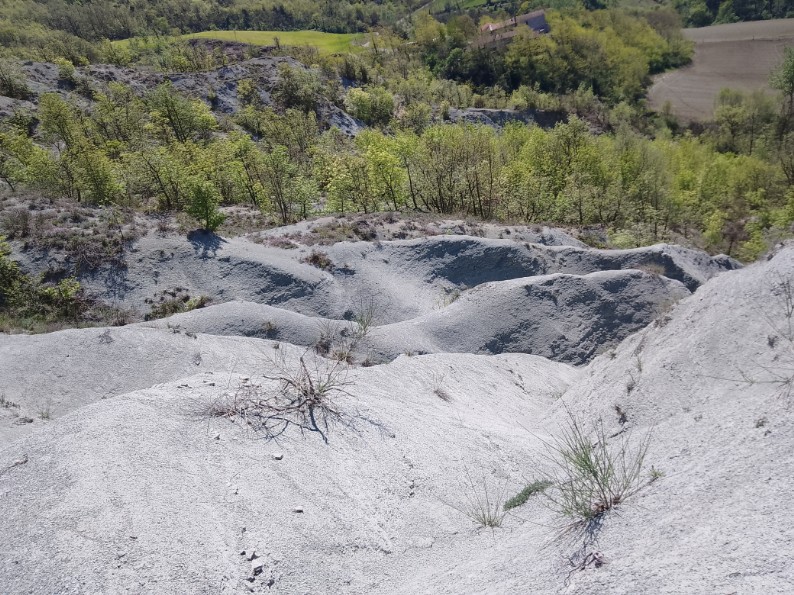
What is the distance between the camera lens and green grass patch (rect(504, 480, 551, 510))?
300 inches

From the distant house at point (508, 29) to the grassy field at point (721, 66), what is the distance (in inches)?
1308

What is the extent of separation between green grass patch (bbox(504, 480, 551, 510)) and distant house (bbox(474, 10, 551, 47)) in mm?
123432

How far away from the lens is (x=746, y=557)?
14.8 feet

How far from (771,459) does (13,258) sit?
2959cm

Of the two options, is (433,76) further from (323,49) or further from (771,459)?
(771,459)

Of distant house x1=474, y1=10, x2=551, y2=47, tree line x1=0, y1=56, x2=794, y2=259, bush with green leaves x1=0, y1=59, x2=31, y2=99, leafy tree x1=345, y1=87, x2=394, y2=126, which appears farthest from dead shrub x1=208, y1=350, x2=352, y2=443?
distant house x1=474, y1=10, x2=551, y2=47

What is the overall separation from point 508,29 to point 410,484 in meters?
135

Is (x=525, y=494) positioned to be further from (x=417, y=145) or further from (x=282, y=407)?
(x=417, y=145)

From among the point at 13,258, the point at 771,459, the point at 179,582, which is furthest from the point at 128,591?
the point at 13,258

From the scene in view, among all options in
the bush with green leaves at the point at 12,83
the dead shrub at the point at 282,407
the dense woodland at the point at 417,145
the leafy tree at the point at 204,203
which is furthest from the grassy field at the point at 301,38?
the dead shrub at the point at 282,407

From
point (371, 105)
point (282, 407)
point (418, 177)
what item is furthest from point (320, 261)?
point (371, 105)

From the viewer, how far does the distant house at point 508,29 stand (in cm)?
11381

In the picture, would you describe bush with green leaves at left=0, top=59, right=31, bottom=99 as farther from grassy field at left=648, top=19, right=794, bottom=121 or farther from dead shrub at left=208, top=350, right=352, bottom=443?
grassy field at left=648, top=19, right=794, bottom=121

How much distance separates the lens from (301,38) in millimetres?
138500
